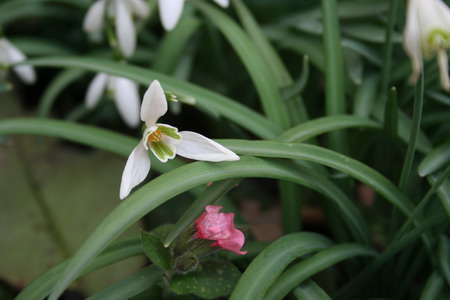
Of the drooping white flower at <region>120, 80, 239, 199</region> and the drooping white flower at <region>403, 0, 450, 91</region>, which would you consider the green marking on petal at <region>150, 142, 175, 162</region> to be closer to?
the drooping white flower at <region>120, 80, 239, 199</region>

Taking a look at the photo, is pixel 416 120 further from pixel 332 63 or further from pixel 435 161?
pixel 332 63

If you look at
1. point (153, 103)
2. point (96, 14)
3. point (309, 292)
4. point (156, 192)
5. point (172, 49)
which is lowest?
point (309, 292)

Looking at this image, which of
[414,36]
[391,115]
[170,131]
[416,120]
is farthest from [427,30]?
[170,131]

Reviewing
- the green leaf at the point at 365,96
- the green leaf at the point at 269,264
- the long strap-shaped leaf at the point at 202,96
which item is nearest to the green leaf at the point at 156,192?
the green leaf at the point at 269,264

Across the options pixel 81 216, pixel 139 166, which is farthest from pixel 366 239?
pixel 81 216

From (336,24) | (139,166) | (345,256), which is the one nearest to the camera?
(139,166)

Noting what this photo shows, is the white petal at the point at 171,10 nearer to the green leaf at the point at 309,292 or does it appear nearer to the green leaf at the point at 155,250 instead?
the green leaf at the point at 155,250

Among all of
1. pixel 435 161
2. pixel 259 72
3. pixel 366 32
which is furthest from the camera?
pixel 366 32

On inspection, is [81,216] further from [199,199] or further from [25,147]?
[199,199]
